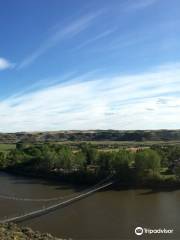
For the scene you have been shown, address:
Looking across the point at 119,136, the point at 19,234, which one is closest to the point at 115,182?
the point at 19,234

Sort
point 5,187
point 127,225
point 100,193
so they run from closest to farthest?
point 127,225, point 100,193, point 5,187

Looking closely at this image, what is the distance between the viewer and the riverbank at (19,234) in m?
21.0

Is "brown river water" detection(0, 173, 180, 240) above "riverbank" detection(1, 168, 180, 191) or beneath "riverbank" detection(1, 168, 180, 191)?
beneath

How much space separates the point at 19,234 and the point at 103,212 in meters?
8.70

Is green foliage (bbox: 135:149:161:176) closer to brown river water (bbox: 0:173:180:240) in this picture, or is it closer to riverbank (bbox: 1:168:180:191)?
riverbank (bbox: 1:168:180:191)

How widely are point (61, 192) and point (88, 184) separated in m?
5.23

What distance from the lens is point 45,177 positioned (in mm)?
49719

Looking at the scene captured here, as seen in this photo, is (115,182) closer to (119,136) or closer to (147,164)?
(147,164)

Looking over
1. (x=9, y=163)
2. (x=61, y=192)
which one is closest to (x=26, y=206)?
(x=61, y=192)

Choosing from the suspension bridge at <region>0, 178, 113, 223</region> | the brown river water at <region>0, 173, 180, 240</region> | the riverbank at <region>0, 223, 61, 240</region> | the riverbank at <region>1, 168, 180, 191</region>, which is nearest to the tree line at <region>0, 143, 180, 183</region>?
the riverbank at <region>1, 168, 180, 191</region>

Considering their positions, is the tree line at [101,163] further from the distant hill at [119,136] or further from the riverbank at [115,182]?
the distant hill at [119,136]

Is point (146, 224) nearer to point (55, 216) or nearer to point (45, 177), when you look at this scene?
point (55, 216)

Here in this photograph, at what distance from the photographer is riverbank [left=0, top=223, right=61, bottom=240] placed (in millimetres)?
20973

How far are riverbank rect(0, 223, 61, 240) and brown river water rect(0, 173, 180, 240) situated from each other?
1.36 meters
